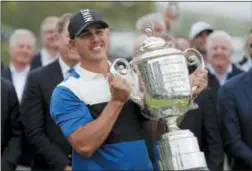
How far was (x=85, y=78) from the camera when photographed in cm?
380

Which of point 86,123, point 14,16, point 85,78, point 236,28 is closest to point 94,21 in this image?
point 85,78

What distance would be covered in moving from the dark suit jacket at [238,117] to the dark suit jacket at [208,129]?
0.21 ft

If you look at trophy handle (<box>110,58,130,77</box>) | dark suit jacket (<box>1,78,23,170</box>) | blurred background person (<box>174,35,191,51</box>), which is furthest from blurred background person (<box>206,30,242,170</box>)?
trophy handle (<box>110,58,130,77</box>)

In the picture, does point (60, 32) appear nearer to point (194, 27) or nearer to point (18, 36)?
point (18, 36)

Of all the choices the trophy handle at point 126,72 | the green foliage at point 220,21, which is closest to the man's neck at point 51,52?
the green foliage at point 220,21

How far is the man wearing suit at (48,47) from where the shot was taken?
22.2ft

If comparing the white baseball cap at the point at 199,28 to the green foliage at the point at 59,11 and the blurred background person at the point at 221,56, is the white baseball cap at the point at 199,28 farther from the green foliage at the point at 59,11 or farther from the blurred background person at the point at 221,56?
the green foliage at the point at 59,11

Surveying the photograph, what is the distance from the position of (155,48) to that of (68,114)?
568 millimetres

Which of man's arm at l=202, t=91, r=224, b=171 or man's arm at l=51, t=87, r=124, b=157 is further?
man's arm at l=202, t=91, r=224, b=171

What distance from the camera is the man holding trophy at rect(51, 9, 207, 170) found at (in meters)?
3.45

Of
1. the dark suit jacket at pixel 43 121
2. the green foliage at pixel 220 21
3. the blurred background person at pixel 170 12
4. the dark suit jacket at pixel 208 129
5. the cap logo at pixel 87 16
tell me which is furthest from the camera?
the blurred background person at pixel 170 12

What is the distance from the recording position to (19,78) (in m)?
6.53

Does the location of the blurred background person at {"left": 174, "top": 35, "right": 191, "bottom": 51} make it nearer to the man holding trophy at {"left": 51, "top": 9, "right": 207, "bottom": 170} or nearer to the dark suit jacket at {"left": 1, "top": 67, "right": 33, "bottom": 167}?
the dark suit jacket at {"left": 1, "top": 67, "right": 33, "bottom": 167}

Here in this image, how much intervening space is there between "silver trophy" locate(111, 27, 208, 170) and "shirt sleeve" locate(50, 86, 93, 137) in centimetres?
30
